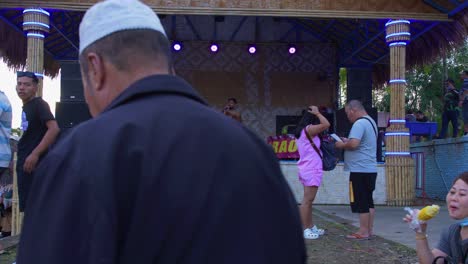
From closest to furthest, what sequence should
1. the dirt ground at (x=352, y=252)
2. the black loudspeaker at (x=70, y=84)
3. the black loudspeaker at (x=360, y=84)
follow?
the dirt ground at (x=352, y=252) < the black loudspeaker at (x=70, y=84) < the black loudspeaker at (x=360, y=84)

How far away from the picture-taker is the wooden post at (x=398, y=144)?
10781 millimetres

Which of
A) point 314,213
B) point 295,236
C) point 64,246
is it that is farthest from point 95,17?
point 314,213

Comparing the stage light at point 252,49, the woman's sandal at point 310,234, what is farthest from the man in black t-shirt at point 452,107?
the woman's sandal at point 310,234

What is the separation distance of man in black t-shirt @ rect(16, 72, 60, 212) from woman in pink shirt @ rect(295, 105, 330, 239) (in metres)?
2.80

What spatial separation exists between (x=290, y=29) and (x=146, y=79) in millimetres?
18790

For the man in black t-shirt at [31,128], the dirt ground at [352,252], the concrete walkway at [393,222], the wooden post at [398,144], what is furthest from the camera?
the wooden post at [398,144]

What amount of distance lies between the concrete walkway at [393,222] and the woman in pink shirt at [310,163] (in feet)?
3.26

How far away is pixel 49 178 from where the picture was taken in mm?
1155

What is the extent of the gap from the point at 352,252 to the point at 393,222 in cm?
274

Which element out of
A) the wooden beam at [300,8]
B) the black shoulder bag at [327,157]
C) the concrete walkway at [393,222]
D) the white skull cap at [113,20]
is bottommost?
the concrete walkway at [393,222]

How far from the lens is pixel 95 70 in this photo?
1.34 meters

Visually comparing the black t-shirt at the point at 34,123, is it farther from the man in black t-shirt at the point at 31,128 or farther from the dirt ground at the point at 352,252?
the dirt ground at the point at 352,252

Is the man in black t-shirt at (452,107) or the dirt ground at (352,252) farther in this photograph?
the man in black t-shirt at (452,107)

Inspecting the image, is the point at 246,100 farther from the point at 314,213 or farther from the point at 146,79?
the point at 146,79
